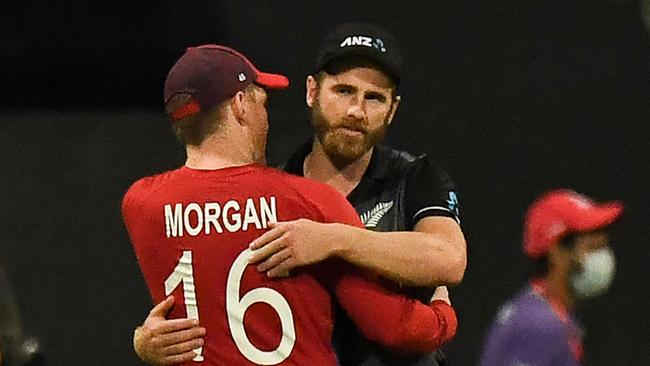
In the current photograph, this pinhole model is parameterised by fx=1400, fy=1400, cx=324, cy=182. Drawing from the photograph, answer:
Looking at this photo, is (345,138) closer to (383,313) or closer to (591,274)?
(383,313)

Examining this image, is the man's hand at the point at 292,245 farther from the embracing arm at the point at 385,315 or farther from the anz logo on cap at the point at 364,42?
the anz logo on cap at the point at 364,42

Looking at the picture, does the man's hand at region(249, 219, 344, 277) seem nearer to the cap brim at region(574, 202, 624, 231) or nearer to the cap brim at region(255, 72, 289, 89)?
the cap brim at region(255, 72, 289, 89)

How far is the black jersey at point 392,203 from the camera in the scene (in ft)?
8.85

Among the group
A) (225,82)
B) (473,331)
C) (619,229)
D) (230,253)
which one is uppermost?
(225,82)

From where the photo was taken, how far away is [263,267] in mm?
2518

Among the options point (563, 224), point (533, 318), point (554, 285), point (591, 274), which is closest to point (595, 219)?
point (563, 224)

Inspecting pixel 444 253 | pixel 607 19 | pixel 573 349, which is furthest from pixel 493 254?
pixel 444 253

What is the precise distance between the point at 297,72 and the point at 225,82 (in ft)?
8.91

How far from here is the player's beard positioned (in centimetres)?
283

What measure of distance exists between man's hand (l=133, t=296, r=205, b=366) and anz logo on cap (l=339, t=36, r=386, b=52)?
0.64m

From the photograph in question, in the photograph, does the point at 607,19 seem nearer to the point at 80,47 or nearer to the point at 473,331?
the point at 473,331

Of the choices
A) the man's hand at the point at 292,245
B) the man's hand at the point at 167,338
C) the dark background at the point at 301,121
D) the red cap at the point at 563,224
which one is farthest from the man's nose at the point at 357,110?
the dark background at the point at 301,121

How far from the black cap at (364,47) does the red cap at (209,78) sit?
20 centimetres

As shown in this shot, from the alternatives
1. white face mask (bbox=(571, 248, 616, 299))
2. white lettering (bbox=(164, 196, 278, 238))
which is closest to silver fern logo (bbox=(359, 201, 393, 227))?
white lettering (bbox=(164, 196, 278, 238))
